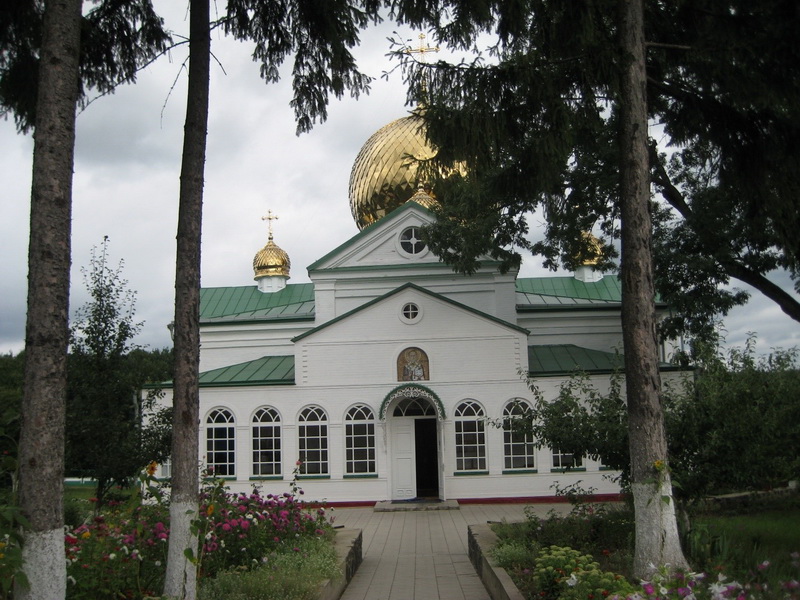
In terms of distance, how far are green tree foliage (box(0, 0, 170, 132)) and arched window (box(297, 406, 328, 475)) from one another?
1294 centimetres

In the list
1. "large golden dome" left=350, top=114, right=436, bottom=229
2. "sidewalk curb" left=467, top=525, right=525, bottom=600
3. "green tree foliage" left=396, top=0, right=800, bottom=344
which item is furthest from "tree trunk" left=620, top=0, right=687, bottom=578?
"large golden dome" left=350, top=114, right=436, bottom=229

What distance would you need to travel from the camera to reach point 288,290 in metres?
28.4

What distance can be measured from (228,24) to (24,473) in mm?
5791

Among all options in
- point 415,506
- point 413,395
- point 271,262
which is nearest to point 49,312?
point 415,506

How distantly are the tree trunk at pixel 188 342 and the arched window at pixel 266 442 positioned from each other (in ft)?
45.1

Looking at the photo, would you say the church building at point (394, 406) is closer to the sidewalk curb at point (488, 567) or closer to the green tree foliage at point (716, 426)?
the sidewalk curb at point (488, 567)

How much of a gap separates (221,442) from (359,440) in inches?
139

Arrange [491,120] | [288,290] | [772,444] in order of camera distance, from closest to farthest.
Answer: [491,120], [772,444], [288,290]

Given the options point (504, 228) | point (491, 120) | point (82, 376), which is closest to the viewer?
point (491, 120)

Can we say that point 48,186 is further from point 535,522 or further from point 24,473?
point 535,522

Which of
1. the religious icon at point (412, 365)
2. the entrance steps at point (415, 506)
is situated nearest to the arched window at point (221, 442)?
the entrance steps at point (415, 506)

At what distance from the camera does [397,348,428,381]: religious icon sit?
20.9 metres

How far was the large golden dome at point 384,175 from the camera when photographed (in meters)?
25.0

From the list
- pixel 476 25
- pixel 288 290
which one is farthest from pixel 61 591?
pixel 288 290
